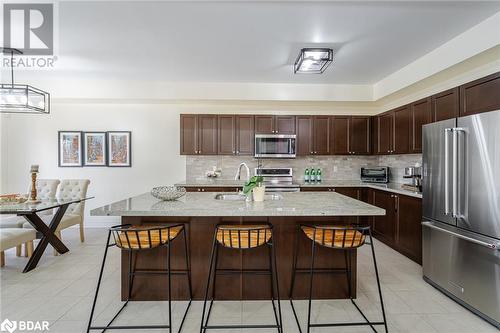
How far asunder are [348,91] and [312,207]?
3.34 m

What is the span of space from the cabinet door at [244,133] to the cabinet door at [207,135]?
424 mm

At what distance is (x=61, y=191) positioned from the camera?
4.11 m

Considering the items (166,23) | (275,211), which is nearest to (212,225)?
(275,211)

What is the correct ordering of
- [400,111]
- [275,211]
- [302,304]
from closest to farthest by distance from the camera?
[275,211]
[302,304]
[400,111]

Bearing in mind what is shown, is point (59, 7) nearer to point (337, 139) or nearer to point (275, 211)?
point (275, 211)

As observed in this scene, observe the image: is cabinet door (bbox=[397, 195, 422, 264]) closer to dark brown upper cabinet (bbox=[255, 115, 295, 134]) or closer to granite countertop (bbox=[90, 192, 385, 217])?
granite countertop (bbox=[90, 192, 385, 217])

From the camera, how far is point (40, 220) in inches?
129

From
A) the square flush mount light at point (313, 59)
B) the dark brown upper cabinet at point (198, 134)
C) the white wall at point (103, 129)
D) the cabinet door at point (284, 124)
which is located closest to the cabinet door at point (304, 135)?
the cabinet door at point (284, 124)

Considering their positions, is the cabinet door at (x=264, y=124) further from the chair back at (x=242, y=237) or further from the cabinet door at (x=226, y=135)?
the chair back at (x=242, y=237)

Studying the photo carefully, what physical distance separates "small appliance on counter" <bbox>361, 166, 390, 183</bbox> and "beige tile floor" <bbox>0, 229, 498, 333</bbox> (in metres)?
1.91

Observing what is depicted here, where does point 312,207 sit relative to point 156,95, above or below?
below

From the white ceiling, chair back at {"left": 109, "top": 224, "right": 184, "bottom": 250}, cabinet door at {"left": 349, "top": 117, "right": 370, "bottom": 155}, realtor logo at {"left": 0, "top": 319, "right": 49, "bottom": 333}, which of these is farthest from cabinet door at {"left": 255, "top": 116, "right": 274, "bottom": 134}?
realtor logo at {"left": 0, "top": 319, "right": 49, "bottom": 333}

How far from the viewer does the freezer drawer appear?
2.02 meters

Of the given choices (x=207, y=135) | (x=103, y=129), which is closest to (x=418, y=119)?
(x=207, y=135)
